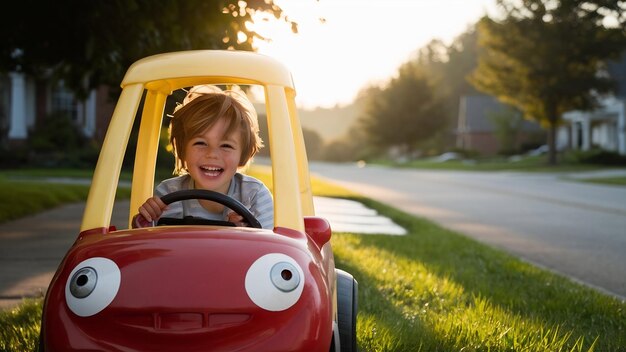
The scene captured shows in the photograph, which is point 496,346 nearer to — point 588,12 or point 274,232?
point 274,232

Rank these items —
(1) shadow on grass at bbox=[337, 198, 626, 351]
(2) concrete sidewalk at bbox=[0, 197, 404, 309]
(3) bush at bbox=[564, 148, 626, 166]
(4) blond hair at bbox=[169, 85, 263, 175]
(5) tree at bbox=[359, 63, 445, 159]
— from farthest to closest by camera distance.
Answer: (5) tree at bbox=[359, 63, 445, 159] < (3) bush at bbox=[564, 148, 626, 166] < (2) concrete sidewalk at bbox=[0, 197, 404, 309] < (1) shadow on grass at bbox=[337, 198, 626, 351] < (4) blond hair at bbox=[169, 85, 263, 175]

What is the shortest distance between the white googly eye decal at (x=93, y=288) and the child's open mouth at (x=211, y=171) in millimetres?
1017

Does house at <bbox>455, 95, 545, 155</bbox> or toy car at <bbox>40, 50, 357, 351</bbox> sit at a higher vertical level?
house at <bbox>455, 95, 545, 155</bbox>

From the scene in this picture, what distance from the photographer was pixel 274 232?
2.75 metres

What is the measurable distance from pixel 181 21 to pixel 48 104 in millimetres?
23061

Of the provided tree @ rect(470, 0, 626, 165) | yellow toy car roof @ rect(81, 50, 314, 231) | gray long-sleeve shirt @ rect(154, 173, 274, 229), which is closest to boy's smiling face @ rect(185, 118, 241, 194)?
gray long-sleeve shirt @ rect(154, 173, 274, 229)

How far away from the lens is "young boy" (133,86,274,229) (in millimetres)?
3445

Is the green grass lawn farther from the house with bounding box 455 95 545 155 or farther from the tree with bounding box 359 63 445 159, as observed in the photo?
the house with bounding box 455 95 545 155

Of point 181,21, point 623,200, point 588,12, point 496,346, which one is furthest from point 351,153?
point 496,346

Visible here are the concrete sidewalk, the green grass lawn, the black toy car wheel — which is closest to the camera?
the black toy car wheel

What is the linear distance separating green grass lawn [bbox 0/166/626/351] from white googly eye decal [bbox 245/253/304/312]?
147cm

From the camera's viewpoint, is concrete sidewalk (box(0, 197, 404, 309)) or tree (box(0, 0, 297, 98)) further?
tree (box(0, 0, 297, 98))

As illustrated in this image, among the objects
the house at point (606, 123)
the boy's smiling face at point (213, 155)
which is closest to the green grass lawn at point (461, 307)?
the boy's smiling face at point (213, 155)

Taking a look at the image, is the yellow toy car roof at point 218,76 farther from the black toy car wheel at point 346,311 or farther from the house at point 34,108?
the house at point 34,108
